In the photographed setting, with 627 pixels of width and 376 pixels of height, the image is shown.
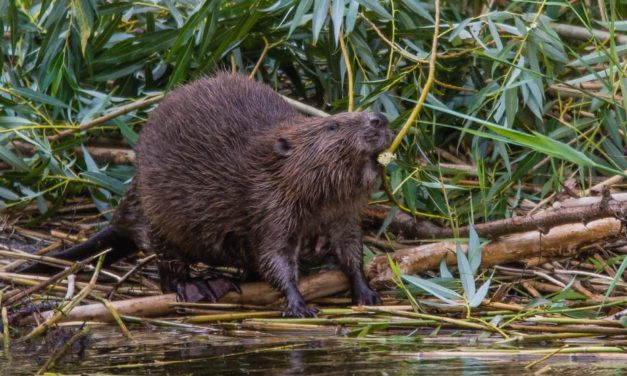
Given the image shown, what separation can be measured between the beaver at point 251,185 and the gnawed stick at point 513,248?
0.57 ft

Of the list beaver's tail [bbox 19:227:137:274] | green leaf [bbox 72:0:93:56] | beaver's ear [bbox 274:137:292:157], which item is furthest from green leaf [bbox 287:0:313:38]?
beaver's tail [bbox 19:227:137:274]

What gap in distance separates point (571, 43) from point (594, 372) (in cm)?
305

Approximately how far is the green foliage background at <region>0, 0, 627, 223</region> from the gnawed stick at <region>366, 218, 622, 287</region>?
291mm

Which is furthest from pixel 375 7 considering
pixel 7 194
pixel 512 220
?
pixel 7 194

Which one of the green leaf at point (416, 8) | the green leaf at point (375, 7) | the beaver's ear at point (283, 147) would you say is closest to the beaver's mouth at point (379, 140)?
the beaver's ear at point (283, 147)

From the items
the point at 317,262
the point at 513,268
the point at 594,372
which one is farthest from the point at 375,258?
the point at 594,372

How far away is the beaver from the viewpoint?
4758mm

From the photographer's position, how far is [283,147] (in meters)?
4.86

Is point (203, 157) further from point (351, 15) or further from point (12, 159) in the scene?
point (12, 159)

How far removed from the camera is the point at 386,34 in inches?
226

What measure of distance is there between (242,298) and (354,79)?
1293 mm

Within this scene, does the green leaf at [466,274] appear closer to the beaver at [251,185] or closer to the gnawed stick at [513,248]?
the gnawed stick at [513,248]

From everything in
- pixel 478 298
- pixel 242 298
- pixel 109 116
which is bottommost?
pixel 242 298

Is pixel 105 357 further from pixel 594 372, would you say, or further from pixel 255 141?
pixel 594 372
